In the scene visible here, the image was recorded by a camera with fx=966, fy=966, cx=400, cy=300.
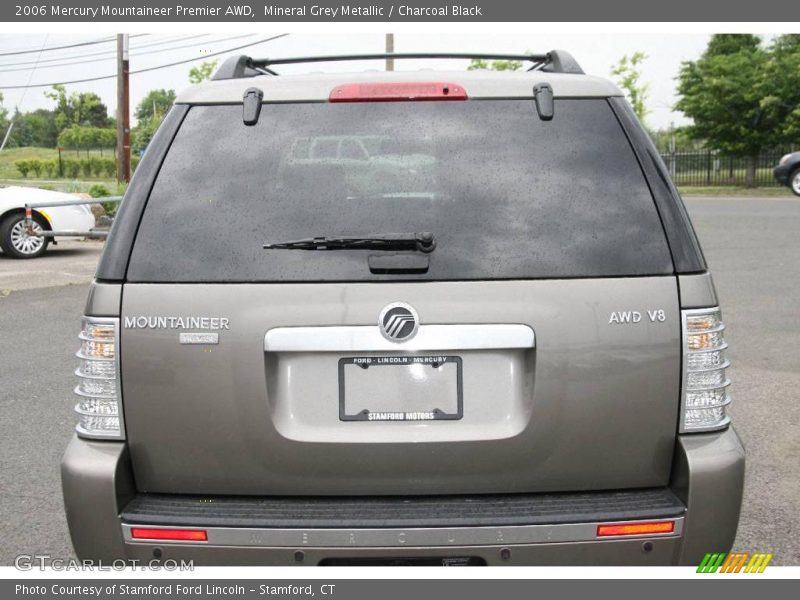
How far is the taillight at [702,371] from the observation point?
2.85 m

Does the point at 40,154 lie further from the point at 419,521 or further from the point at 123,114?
the point at 419,521

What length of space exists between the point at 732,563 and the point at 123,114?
27.9 meters

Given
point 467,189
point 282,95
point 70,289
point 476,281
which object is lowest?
point 70,289

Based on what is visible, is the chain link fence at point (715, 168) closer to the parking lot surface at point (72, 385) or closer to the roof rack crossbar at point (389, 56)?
the parking lot surface at point (72, 385)

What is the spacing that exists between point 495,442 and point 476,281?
47cm

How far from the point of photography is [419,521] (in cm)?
273

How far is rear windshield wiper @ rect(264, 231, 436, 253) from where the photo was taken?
2.79 metres

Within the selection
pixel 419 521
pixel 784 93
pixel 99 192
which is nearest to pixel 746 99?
pixel 784 93

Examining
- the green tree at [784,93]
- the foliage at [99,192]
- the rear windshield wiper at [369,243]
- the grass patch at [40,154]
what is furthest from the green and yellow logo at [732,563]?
the grass patch at [40,154]

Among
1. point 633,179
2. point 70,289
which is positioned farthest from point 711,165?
point 633,179

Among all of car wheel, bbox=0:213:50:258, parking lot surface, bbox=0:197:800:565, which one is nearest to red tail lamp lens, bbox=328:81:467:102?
parking lot surface, bbox=0:197:800:565

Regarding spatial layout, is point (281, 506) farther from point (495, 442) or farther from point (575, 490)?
point (575, 490)

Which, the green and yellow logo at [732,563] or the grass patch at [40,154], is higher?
the grass patch at [40,154]

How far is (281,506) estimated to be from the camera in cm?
284
